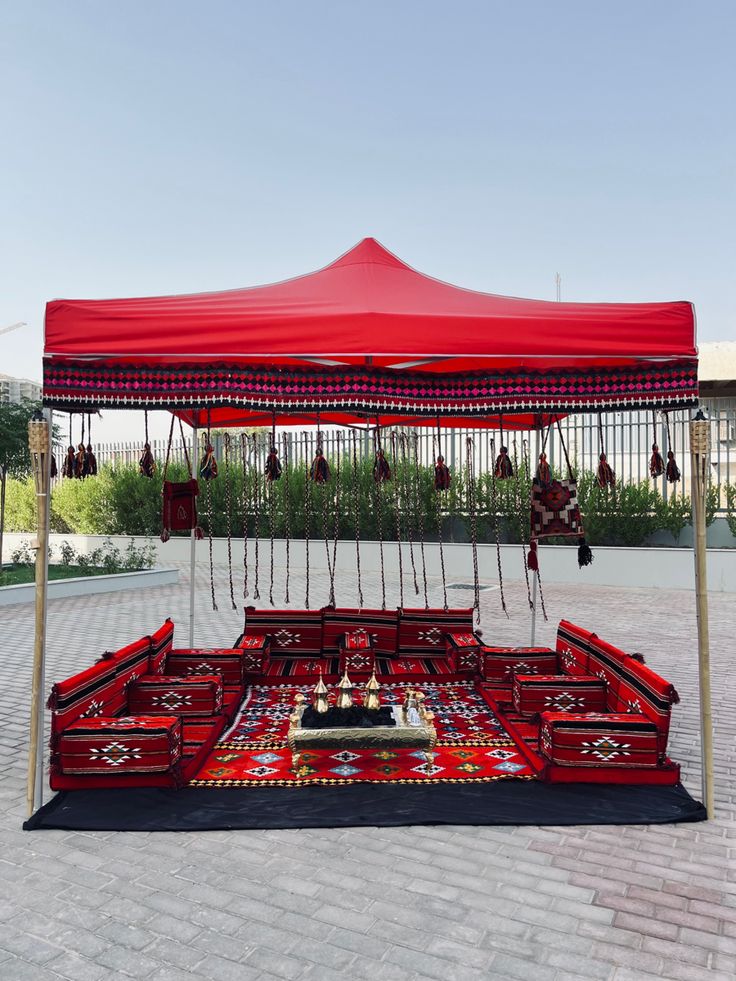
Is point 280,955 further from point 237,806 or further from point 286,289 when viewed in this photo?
point 286,289

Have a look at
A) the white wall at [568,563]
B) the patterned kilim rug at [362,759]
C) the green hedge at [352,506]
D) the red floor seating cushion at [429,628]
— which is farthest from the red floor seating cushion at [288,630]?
the white wall at [568,563]

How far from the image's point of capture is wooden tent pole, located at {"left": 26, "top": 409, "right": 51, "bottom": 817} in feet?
11.8

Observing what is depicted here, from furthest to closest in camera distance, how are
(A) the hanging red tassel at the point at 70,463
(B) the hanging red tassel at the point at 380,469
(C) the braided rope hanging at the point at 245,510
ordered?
(C) the braided rope hanging at the point at 245,510, (B) the hanging red tassel at the point at 380,469, (A) the hanging red tassel at the point at 70,463

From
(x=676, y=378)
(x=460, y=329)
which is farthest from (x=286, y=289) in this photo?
(x=676, y=378)

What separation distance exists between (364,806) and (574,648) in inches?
91.7

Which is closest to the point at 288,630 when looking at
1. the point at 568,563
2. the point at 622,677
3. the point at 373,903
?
the point at 622,677

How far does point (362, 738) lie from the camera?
161 inches

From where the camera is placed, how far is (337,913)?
2.83 m

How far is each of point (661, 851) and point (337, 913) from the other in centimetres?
149

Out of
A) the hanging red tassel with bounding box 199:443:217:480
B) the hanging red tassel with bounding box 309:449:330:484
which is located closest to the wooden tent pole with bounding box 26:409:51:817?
the hanging red tassel with bounding box 199:443:217:480

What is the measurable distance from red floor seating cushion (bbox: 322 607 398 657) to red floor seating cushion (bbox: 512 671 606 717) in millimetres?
1608

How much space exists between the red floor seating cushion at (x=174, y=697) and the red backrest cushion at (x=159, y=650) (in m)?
0.31

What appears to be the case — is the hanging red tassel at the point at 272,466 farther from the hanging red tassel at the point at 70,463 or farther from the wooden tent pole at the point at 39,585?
the wooden tent pole at the point at 39,585

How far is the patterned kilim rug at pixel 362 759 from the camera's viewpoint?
13.4 feet
